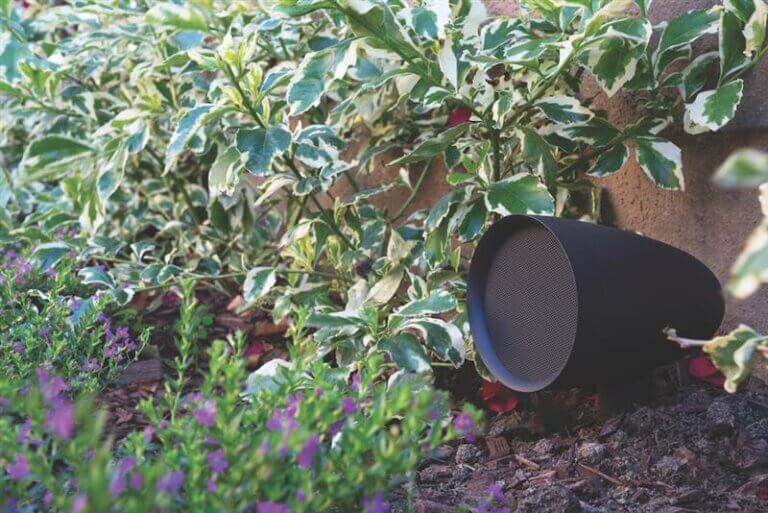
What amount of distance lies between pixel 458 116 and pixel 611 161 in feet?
1.43

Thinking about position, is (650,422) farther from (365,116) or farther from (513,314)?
(365,116)

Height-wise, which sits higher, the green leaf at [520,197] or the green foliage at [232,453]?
the green foliage at [232,453]

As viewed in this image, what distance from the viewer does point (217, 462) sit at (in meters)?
0.93

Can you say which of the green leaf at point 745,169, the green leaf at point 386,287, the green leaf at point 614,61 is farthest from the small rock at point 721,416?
the green leaf at point 745,169

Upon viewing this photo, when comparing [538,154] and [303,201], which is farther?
[303,201]

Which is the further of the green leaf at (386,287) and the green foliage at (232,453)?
the green leaf at (386,287)

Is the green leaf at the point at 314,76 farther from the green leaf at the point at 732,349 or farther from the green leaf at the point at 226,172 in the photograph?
the green leaf at the point at 732,349

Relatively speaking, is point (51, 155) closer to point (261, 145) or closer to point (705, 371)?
point (261, 145)

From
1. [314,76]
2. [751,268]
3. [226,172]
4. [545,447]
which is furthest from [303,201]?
[751,268]

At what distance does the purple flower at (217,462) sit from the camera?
0.92 m

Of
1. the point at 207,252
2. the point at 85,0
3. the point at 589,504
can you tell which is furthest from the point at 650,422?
the point at 85,0

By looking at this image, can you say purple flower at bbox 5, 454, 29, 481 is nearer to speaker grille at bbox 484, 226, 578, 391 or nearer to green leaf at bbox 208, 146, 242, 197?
speaker grille at bbox 484, 226, 578, 391

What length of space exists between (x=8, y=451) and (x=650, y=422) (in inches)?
43.4

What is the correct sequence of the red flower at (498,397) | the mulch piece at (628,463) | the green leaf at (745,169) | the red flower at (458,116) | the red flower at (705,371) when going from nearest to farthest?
1. the green leaf at (745,169)
2. the mulch piece at (628,463)
3. the red flower at (705,371)
4. the red flower at (498,397)
5. the red flower at (458,116)
